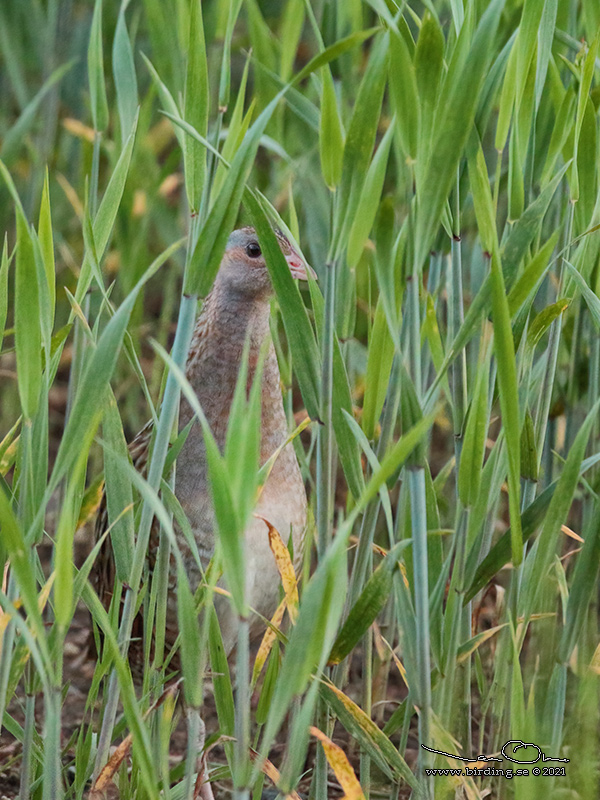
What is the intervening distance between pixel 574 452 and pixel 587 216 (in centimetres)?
35

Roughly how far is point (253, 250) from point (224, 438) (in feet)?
1.12

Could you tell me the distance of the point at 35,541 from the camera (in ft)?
3.45

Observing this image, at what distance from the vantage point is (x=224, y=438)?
5.07 feet

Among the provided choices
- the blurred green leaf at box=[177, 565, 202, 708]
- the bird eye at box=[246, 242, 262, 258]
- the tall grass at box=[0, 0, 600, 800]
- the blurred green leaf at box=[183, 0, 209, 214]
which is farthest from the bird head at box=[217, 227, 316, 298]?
the blurred green leaf at box=[177, 565, 202, 708]

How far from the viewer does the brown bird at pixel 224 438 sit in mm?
1509

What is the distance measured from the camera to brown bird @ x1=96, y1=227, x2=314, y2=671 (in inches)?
59.4

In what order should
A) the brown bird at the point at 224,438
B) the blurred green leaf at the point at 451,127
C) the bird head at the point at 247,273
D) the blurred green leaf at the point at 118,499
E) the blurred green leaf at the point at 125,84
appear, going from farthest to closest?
the bird head at the point at 247,273 < the brown bird at the point at 224,438 < the blurred green leaf at the point at 125,84 < the blurred green leaf at the point at 118,499 < the blurred green leaf at the point at 451,127

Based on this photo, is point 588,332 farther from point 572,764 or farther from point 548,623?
point 572,764

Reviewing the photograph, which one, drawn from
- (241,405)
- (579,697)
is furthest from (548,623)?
(241,405)

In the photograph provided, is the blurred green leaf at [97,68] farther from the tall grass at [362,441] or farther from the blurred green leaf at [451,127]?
the blurred green leaf at [451,127]

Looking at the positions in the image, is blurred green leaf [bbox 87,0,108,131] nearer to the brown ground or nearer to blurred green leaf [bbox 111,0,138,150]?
blurred green leaf [bbox 111,0,138,150]

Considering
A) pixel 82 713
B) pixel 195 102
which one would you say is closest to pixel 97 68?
pixel 195 102

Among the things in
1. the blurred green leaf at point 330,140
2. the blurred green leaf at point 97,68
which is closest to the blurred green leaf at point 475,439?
the blurred green leaf at point 330,140

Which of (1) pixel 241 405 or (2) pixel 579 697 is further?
(2) pixel 579 697
